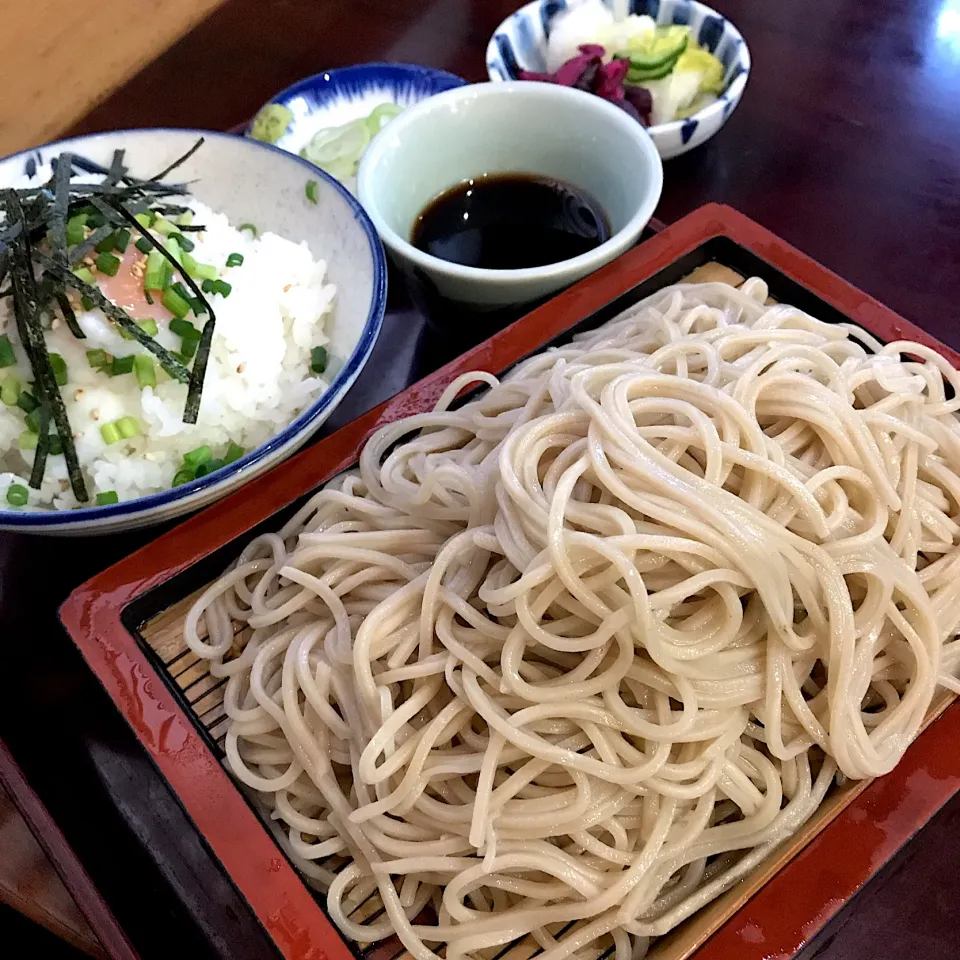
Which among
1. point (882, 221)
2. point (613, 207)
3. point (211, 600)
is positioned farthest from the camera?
point (882, 221)

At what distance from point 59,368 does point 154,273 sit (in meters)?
0.20

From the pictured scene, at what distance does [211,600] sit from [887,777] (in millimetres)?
843

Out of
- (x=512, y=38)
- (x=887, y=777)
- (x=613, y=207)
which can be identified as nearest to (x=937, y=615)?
(x=887, y=777)

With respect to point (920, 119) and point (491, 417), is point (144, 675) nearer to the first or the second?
point (491, 417)

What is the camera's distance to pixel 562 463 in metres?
0.97

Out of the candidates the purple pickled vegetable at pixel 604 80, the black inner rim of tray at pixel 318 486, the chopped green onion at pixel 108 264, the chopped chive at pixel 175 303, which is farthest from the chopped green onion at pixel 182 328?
the purple pickled vegetable at pixel 604 80

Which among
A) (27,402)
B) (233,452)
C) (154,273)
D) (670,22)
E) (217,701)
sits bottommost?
(217,701)

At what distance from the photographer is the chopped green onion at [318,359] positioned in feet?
4.62

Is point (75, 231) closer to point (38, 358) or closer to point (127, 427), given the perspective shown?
point (38, 358)

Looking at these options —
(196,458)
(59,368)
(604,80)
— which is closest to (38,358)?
(59,368)

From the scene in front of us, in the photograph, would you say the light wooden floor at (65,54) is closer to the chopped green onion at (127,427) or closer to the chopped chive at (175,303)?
the chopped chive at (175,303)

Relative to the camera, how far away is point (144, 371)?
1.26 m

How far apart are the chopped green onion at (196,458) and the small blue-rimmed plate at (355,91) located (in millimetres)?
875

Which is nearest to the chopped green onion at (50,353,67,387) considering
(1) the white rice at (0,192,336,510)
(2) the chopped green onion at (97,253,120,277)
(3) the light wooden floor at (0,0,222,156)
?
(1) the white rice at (0,192,336,510)
